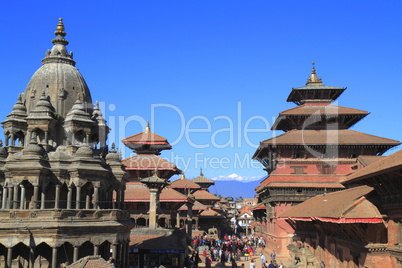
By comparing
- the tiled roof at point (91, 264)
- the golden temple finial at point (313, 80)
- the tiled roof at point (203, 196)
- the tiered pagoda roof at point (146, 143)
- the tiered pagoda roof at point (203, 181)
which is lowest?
the tiled roof at point (91, 264)

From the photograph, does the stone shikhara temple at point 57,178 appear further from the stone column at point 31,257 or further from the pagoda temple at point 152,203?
the pagoda temple at point 152,203

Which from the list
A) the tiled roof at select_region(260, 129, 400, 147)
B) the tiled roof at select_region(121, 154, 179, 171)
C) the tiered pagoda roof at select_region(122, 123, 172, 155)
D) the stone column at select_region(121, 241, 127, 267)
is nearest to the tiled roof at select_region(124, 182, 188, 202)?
the tiled roof at select_region(121, 154, 179, 171)

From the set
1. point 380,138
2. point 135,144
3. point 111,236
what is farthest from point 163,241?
point 380,138

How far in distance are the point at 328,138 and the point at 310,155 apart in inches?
94.3

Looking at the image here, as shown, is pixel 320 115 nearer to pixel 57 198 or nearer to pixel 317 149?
pixel 317 149

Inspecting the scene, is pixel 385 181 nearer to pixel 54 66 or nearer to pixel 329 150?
pixel 54 66

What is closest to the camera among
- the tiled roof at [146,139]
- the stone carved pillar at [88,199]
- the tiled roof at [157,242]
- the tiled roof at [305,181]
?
the stone carved pillar at [88,199]

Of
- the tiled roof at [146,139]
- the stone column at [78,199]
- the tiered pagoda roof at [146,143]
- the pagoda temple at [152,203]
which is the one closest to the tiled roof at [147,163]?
the pagoda temple at [152,203]

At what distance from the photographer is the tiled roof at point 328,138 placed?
40906 millimetres

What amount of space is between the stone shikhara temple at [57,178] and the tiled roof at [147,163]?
43.7 feet

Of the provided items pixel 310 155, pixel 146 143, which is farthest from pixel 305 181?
pixel 146 143

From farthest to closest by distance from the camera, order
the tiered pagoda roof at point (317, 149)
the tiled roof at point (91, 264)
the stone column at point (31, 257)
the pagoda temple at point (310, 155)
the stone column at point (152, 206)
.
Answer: the tiered pagoda roof at point (317, 149)
the pagoda temple at point (310, 155)
the stone column at point (152, 206)
the stone column at point (31, 257)
the tiled roof at point (91, 264)

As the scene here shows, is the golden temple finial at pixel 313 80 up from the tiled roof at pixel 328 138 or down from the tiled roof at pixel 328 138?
up

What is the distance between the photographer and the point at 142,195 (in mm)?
40281
